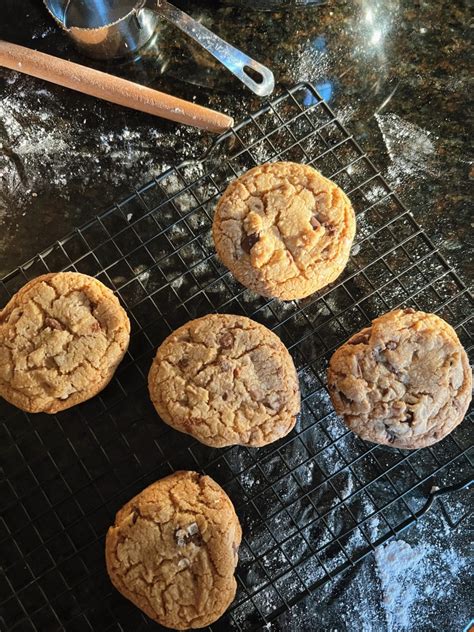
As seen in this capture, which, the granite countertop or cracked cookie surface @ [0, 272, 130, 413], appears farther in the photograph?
the granite countertop

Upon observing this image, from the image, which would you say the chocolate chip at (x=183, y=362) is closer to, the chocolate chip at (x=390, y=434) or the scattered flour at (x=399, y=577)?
the chocolate chip at (x=390, y=434)

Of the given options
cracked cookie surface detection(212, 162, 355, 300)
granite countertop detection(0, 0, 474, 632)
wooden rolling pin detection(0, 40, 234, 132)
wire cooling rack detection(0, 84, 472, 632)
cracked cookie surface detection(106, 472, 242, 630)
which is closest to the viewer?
cracked cookie surface detection(106, 472, 242, 630)

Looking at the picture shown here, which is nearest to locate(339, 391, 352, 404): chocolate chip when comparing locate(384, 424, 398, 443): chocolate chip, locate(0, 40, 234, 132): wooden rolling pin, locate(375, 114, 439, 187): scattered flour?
locate(384, 424, 398, 443): chocolate chip

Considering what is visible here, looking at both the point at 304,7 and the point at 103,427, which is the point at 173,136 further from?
the point at 103,427

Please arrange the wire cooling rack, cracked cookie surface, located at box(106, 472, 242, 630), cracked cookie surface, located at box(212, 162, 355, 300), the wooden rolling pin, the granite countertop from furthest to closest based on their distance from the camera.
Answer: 1. the granite countertop
2. the wooden rolling pin
3. the wire cooling rack
4. cracked cookie surface, located at box(212, 162, 355, 300)
5. cracked cookie surface, located at box(106, 472, 242, 630)

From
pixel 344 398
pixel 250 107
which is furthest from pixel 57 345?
pixel 250 107

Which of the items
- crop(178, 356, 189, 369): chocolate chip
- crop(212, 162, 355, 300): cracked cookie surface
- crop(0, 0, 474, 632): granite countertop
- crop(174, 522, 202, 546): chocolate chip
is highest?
crop(0, 0, 474, 632): granite countertop

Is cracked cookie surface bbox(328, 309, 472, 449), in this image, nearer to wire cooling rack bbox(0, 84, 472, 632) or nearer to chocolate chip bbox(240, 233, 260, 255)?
wire cooling rack bbox(0, 84, 472, 632)
